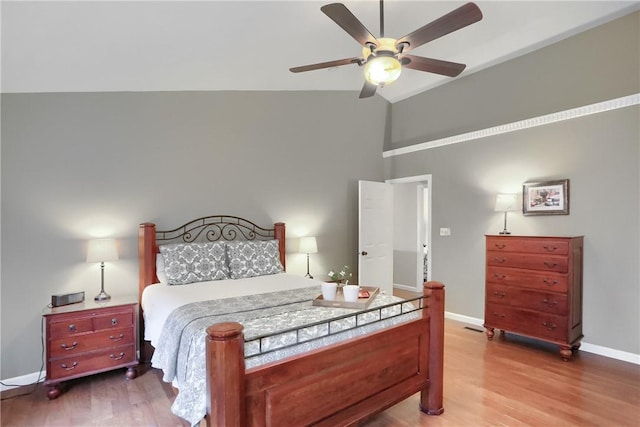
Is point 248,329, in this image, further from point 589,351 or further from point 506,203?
point 589,351

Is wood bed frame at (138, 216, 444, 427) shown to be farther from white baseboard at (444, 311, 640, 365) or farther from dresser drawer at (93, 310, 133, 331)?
white baseboard at (444, 311, 640, 365)

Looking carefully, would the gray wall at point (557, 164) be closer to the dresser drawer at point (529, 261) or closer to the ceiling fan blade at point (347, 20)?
the dresser drawer at point (529, 261)

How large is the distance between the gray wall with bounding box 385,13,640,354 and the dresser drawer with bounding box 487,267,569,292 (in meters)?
0.45

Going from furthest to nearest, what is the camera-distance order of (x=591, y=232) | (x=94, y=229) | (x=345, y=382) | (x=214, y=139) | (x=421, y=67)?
(x=214, y=139)
(x=591, y=232)
(x=94, y=229)
(x=421, y=67)
(x=345, y=382)

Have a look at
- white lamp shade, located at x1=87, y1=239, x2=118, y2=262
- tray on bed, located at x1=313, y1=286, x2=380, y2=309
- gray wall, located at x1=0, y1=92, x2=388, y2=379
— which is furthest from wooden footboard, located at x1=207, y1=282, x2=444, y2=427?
gray wall, located at x1=0, y1=92, x2=388, y2=379

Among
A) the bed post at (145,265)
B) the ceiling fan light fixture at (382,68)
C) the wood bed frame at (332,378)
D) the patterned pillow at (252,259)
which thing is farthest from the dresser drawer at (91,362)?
the ceiling fan light fixture at (382,68)

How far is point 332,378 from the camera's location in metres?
1.91

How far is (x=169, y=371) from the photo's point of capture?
2.09 meters

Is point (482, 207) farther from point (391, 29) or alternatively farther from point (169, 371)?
point (169, 371)

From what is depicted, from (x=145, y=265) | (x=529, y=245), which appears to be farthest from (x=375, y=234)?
(x=145, y=265)

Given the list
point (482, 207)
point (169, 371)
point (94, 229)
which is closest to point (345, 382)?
point (169, 371)

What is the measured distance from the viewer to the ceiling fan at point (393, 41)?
1994mm

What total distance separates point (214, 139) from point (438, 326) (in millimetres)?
3174

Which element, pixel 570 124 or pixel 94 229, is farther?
pixel 570 124
